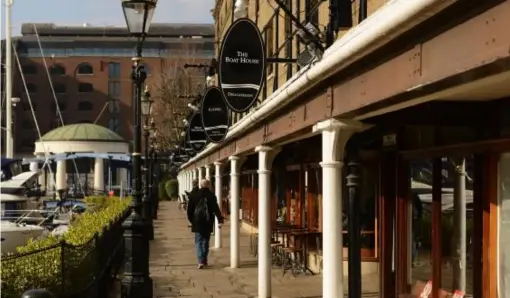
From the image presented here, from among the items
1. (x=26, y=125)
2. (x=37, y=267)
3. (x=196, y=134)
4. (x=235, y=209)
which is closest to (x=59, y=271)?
(x=37, y=267)

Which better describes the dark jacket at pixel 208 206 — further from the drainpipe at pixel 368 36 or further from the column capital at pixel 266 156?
the drainpipe at pixel 368 36

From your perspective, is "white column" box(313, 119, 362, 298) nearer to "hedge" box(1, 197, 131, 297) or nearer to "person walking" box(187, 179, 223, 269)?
"hedge" box(1, 197, 131, 297)

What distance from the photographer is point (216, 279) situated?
15.1 m

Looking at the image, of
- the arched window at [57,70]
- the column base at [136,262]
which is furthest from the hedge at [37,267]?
the arched window at [57,70]

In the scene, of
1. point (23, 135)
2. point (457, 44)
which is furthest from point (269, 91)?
point (23, 135)

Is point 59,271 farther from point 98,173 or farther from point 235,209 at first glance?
point 98,173

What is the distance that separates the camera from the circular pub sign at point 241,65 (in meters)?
9.67

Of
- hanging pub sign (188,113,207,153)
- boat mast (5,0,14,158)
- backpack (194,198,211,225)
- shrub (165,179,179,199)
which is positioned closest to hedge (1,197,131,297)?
backpack (194,198,211,225)

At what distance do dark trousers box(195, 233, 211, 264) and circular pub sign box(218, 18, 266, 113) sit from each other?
22.4 ft

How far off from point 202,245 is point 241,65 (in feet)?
25.0

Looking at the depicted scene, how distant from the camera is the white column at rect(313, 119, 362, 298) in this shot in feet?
25.1

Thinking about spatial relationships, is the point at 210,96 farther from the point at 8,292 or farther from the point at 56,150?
the point at 56,150

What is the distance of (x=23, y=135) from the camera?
10550 centimetres

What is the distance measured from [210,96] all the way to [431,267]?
23.7 feet
